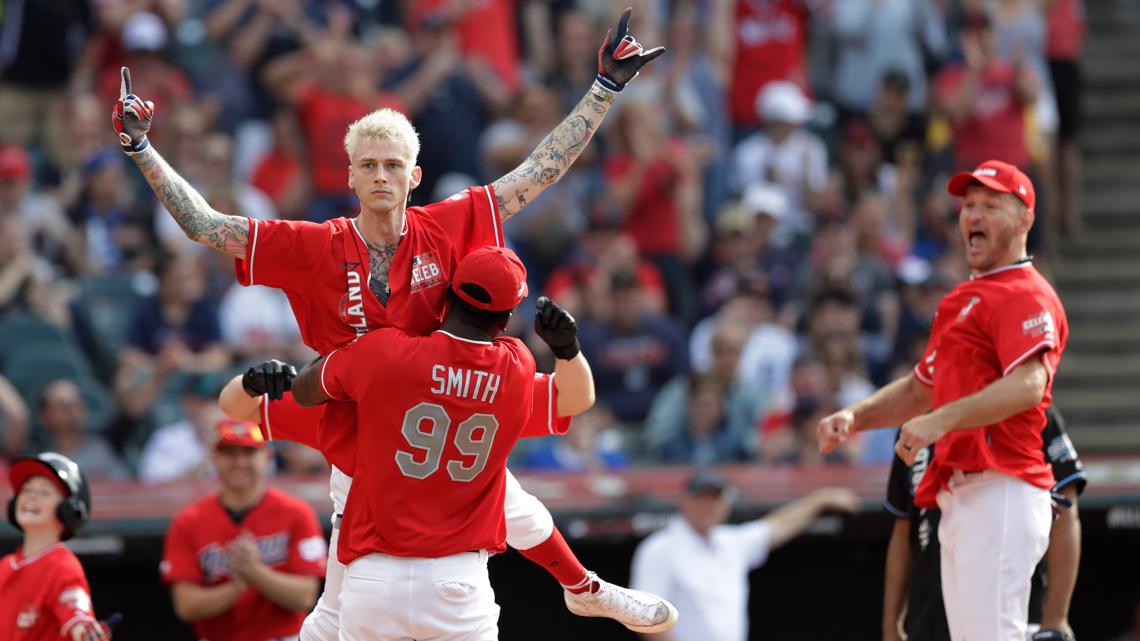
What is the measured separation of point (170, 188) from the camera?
5734mm

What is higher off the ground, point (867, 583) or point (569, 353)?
point (569, 353)

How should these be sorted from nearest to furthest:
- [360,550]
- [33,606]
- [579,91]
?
[360,550] < [33,606] < [579,91]

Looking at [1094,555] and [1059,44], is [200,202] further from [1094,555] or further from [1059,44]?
[1059,44]

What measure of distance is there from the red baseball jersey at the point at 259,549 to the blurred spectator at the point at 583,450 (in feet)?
8.83

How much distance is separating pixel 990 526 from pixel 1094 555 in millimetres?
3332

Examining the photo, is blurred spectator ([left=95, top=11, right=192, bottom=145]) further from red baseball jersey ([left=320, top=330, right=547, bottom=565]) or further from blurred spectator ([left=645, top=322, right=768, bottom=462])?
red baseball jersey ([left=320, top=330, right=547, bottom=565])

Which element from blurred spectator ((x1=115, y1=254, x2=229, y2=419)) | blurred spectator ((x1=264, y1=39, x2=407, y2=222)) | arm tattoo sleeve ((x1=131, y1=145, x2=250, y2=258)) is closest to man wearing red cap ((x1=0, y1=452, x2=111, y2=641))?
arm tattoo sleeve ((x1=131, y1=145, x2=250, y2=258))

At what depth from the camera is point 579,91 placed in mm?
12883

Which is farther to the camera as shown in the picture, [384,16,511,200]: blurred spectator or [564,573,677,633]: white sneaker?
[384,16,511,200]: blurred spectator

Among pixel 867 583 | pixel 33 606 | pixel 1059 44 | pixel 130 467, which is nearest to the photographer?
pixel 33 606

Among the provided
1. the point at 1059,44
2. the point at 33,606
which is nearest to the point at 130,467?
the point at 33,606

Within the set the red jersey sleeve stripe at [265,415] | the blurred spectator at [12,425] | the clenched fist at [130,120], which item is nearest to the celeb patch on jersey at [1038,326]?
the red jersey sleeve stripe at [265,415]

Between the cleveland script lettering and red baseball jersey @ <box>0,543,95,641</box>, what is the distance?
6.57 ft

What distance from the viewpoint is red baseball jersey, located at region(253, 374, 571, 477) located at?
5719mm
